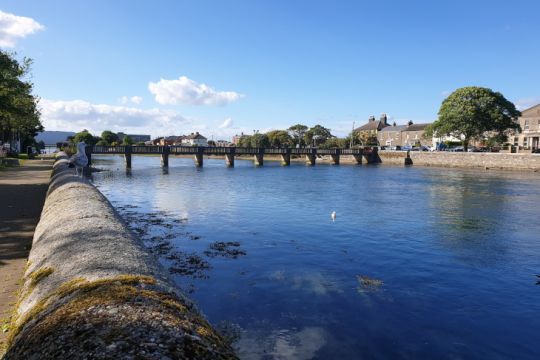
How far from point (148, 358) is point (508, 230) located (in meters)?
25.2

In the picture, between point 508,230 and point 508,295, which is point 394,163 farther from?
point 508,295

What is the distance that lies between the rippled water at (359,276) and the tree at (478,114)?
65.6 meters

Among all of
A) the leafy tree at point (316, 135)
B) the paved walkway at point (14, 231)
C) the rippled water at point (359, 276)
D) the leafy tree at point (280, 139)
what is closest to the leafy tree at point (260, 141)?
the leafy tree at point (280, 139)

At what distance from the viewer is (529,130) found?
337 feet

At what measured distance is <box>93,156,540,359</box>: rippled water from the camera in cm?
999

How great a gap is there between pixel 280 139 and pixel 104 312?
17608 centimetres

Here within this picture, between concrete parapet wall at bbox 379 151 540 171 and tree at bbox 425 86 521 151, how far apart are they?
6.07 meters

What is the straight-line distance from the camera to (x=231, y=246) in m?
18.9

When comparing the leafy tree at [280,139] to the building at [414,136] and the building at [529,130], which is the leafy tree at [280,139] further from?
the building at [529,130]

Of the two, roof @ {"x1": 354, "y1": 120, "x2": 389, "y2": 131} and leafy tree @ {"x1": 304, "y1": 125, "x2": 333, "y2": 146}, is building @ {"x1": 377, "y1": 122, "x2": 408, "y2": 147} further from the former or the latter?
leafy tree @ {"x1": 304, "y1": 125, "x2": 333, "y2": 146}

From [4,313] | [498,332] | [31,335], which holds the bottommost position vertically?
[498,332]

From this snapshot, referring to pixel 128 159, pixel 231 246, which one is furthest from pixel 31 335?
pixel 128 159

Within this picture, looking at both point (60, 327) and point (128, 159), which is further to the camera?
point (128, 159)

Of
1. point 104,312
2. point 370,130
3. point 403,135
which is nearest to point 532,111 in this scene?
point 403,135
